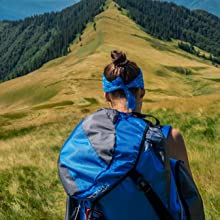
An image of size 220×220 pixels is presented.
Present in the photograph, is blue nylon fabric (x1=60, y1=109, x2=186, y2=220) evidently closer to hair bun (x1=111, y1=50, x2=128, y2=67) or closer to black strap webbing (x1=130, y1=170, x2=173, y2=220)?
black strap webbing (x1=130, y1=170, x2=173, y2=220)

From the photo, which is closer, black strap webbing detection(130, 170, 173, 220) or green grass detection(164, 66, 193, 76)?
black strap webbing detection(130, 170, 173, 220)

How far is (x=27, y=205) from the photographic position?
5879mm

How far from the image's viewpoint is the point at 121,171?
278cm

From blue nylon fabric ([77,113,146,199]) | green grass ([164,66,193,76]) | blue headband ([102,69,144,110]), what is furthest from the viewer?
green grass ([164,66,193,76])

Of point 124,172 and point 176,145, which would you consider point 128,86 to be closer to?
point 176,145

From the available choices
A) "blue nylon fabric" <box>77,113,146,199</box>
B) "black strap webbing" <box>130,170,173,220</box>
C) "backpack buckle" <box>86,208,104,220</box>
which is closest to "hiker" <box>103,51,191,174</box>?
"blue nylon fabric" <box>77,113,146,199</box>

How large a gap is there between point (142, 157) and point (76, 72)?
125 meters

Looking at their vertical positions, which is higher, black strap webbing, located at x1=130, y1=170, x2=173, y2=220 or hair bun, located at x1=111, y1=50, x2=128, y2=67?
hair bun, located at x1=111, y1=50, x2=128, y2=67

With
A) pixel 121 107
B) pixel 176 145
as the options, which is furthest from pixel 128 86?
pixel 176 145

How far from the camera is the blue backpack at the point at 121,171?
2809 millimetres

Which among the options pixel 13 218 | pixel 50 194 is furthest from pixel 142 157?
pixel 50 194

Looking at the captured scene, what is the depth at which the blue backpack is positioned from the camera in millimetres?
2809

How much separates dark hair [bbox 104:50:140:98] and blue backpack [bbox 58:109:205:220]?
380 millimetres

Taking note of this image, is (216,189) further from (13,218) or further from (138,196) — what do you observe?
(13,218)
